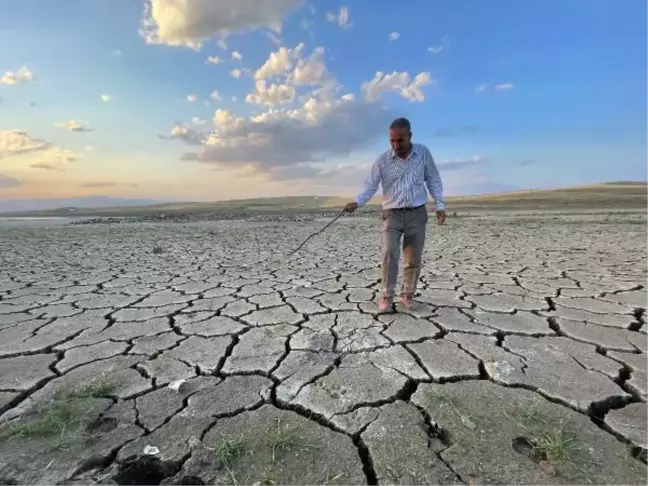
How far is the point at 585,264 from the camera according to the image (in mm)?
4902

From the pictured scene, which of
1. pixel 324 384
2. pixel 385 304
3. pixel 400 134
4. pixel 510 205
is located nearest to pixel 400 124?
pixel 400 134

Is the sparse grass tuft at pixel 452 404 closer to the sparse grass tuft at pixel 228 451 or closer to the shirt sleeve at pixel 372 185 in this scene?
the sparse grass tuft at pixel 228 451

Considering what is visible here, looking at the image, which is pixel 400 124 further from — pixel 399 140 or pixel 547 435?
pixel 547 435

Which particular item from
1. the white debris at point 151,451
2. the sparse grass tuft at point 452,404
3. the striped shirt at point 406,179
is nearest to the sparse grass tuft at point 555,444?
the sparse grass tuft at point 452,404

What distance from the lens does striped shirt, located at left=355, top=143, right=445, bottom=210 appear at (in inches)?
112

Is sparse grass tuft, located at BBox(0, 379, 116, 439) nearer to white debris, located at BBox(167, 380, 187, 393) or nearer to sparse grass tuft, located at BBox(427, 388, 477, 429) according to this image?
white debris, located at BBox(167, 380, 187, 393)

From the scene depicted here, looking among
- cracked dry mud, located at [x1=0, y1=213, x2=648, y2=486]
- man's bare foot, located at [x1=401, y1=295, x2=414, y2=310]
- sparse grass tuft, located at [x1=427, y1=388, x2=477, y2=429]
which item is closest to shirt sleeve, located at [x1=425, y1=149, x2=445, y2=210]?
man's bare foot, located at [x1=401, y1=295, x2=414, y2=310]

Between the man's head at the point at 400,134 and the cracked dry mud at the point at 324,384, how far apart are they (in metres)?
1.24

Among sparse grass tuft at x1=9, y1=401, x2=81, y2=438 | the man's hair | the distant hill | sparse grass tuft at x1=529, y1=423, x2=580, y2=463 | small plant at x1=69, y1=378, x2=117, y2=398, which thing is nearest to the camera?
sparse grass tuft at x1=529, y1=423, x2=580, y2=463

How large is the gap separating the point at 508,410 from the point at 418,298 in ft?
5.86

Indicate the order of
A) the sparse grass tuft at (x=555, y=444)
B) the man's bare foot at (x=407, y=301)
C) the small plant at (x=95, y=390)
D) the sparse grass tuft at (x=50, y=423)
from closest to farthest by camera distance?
the sparse grass tuft at (x=555, y=444)
the sparse grass tuft at (x=50, y=423)
the small plant at (x=95, y=390)
the man's bare foot at (x=407, y=301)

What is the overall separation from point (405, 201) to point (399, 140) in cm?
44

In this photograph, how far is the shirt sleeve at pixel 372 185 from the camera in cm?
295

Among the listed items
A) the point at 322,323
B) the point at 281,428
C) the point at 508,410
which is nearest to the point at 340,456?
the point at 281,428
